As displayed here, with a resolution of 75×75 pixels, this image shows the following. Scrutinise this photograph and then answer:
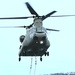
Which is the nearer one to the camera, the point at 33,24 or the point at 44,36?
the point at 44,36

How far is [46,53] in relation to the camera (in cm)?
6259

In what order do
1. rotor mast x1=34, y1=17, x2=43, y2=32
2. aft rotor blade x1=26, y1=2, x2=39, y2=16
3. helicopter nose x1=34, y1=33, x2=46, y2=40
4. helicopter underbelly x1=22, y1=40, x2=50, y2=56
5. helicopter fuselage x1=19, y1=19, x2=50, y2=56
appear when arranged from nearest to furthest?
1. helicopter nose x1=34, y1=33, x2=46, y2=40
2. helicopter fuselage x1=19, y1=19, x2=50, y2=56
3. helicopter underbelly x1=22, y1=40, x2=50, y2=56
4. rotor mast x1=34, y1=17, x2=43, y2=32
5. aft rotor blade x1=26, y1=2, x2=39, y2=16

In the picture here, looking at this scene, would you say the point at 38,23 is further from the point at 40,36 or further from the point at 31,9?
the point at 40,36

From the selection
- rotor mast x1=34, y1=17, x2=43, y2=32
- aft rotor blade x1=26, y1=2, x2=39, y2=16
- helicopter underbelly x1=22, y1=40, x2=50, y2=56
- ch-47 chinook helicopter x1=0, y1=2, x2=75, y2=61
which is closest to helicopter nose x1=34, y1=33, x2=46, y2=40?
ch-47 chinook helicopter x1=0, y1=2, x2=75, y2=61

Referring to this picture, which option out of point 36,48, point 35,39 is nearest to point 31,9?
point 35,39

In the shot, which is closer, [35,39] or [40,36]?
[40,36]

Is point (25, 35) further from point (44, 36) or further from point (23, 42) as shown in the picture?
point (44, 36)

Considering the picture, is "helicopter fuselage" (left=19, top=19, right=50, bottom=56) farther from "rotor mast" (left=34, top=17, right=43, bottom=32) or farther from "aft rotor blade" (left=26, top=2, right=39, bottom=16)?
"aft rotor blade" (left=26, top=2, right=39, bottom=16)

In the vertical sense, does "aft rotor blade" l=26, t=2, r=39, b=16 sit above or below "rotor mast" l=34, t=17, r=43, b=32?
above

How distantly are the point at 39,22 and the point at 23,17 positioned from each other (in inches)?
99.6

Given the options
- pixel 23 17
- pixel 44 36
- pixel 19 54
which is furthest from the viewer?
pixel 19 54

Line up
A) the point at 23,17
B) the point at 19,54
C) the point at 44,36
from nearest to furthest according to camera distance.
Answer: the point at 44,36 → the point at 23,17 → the point at 19,54

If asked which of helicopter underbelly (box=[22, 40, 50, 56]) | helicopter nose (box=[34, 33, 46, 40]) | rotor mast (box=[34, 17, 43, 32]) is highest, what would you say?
rotor mast (box=[34, 17, 43, 32])

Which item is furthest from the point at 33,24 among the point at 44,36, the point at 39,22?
the point at 44,36
